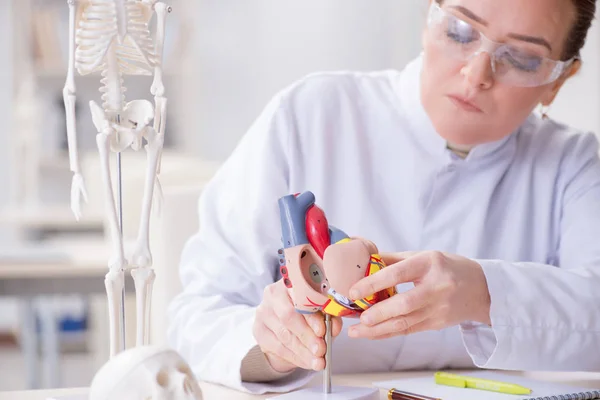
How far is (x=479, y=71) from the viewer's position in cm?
133

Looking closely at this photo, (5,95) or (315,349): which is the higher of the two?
(315,349)

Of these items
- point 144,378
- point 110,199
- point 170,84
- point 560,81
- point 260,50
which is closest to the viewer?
point 144,378

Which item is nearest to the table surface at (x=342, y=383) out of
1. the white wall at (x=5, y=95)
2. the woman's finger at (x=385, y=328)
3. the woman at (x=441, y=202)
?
the woman at (x=441, y=202)

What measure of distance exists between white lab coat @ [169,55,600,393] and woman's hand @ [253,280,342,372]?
0.59 feet

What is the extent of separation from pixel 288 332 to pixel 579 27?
0.76 metres

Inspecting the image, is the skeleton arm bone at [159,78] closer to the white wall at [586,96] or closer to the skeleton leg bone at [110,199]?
the skeleton leg bone at [110,199]

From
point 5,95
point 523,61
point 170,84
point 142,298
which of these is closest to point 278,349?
point 142,298

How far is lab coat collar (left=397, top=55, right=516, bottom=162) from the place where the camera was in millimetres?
1529

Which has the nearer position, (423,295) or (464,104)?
(423,295)

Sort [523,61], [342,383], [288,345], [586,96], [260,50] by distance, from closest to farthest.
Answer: [288,345] → [342,383] → [523,61] → [586,96] → [260,50]

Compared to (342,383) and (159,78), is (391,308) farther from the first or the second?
(159,78)

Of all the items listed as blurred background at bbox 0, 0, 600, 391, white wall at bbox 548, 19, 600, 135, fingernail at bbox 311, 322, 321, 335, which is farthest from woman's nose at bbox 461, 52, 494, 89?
blurred background at bbox 0, 0, 600, 391

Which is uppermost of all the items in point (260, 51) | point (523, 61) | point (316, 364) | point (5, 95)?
point (523, 61)

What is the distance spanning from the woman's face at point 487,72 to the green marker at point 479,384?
0.45 meters
